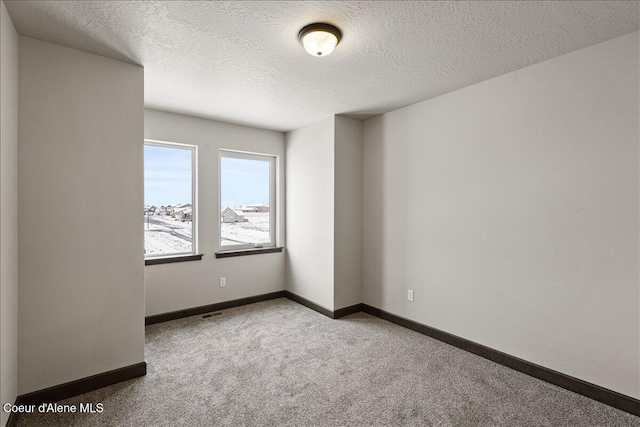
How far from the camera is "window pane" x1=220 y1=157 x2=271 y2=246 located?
439 centimetres

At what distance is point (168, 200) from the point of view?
396 centimetres

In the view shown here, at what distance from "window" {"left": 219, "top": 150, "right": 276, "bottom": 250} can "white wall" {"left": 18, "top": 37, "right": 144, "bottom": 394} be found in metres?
1.81

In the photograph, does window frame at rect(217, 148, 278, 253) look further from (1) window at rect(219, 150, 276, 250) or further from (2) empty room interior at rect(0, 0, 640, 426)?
(2) empty room interior at rect(0, 0, 640, 426)

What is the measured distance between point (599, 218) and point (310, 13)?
232cm

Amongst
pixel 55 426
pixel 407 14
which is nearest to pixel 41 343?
pixel 55 426

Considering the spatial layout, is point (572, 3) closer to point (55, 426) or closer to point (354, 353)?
point (354, 353)

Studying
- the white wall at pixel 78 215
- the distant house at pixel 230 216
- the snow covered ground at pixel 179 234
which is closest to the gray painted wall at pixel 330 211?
the snow covered ground at pixel 179 234

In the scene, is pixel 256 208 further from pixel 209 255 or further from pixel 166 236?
pixel 166 236

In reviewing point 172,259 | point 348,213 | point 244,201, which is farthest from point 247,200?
point 348,213

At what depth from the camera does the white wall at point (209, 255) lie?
3.79 meters

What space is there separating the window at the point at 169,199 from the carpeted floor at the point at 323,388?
1030mm

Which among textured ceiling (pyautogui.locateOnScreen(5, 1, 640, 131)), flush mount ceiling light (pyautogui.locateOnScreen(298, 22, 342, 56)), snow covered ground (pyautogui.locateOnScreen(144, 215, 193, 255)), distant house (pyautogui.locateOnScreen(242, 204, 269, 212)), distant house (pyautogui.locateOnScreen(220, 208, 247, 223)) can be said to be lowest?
snow covered ground (pyautogui.locateOnScreen(144, 215, 193, 255))

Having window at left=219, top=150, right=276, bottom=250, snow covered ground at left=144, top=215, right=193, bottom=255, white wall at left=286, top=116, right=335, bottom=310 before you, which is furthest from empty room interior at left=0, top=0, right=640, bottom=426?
window at left=219, top=150, right=276, bottom=250

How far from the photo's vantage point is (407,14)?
191 cm
